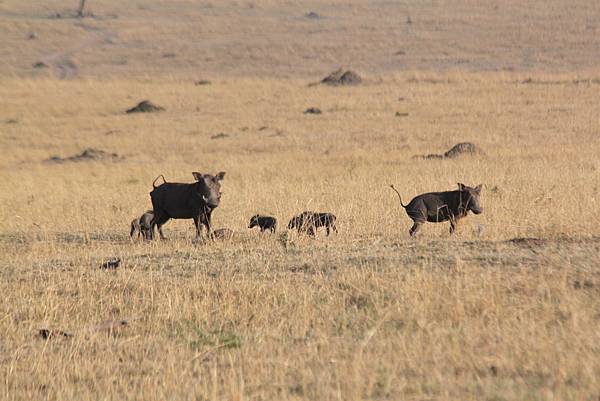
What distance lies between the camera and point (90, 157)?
22.3 meters

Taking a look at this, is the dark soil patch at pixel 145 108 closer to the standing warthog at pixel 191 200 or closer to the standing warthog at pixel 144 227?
the standing warthog at pixel 144 227

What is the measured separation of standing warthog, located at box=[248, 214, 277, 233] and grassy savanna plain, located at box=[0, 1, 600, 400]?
0.45 m

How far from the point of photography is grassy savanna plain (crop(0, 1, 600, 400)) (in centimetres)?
530

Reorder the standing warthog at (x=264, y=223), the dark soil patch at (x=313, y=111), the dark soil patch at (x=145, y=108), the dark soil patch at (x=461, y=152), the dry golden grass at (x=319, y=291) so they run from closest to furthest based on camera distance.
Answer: the dry golden grass at (x=319, y=291), the standing warthog at (x=264, y=223), the dark soil patch at (x=461, y=152), the dark soil patch at (x=313, y=111), the dark soil patch at (x=145, y=108)

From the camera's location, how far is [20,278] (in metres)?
8.05

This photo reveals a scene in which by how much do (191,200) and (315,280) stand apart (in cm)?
426

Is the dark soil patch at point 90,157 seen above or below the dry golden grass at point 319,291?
above

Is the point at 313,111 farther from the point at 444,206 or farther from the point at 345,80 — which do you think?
the point at 444,206

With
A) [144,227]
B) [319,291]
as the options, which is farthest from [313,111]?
[319,291]

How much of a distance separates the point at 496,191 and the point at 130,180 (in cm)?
747

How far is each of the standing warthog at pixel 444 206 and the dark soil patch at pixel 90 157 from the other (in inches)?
486

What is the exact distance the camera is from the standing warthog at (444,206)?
35.0 feet

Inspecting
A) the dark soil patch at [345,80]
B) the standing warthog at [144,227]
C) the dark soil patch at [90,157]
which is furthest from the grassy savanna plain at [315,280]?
the dark soil patch at [345,80]

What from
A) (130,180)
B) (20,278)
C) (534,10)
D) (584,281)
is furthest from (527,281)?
(534,10)
